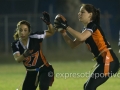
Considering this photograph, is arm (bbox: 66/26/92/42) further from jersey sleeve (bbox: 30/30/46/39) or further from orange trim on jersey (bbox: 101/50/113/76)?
jersey sleeve (bbox: 30/30/46/39)

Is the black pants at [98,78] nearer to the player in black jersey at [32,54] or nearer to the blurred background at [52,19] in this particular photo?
the player in black jersey at [32,54]

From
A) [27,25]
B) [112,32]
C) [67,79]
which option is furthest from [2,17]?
[27,25]

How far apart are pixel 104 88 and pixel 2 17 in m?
13.7

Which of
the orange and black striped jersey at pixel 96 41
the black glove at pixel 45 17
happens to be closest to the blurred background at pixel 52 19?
the black glove at pixel 45 17

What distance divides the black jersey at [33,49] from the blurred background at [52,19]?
12609 mm

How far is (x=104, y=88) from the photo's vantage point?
942 centimetres

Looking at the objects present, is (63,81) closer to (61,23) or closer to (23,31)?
(23,31)

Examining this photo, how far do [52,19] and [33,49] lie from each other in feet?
47.9

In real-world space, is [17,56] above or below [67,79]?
above

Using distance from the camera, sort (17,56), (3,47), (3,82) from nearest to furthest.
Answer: (17,56)
(3,82)
(3,47)

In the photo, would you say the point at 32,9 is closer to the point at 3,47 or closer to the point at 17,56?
the point at 3,47

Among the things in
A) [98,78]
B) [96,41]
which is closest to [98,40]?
[96,41]

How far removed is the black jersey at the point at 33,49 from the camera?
717cm

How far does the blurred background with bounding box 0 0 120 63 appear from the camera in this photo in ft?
71.5
